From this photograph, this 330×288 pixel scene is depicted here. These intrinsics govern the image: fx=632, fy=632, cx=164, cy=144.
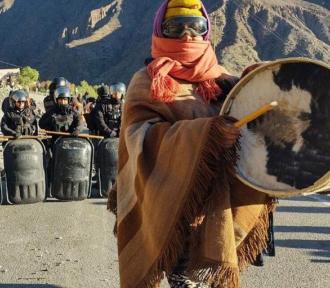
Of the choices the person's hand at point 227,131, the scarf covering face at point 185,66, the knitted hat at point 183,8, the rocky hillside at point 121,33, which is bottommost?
the rocky hillside at point 121,33

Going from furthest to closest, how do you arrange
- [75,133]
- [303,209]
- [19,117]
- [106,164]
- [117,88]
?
[117,88], [19,117], [106,164], [75,133], [303,209]

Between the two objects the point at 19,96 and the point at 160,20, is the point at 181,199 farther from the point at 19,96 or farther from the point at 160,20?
the point at 19,96

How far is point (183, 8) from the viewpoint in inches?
121

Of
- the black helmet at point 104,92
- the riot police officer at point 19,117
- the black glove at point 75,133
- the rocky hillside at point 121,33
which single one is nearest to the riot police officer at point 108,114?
the black helmet at point 104,92

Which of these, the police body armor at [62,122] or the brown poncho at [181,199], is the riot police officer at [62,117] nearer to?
the police body armor at [62,122]

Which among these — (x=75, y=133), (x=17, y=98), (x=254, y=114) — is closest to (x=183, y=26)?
(x=254, y=114)

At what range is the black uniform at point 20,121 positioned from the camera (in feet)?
29.0

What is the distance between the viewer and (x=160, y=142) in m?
Answer: 2.79

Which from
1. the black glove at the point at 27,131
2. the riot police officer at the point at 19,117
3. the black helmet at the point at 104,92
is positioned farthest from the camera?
the black helmet at the point at 104,92

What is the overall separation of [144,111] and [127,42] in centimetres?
10239

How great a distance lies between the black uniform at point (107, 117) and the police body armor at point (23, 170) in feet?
4.78

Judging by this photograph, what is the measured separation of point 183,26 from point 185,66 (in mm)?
190

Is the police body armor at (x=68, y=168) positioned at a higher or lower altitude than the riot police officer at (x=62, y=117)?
lower

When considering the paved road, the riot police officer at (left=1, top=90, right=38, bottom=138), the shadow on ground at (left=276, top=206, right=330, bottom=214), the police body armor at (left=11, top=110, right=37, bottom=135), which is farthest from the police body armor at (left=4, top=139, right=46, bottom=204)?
the shadow on ground at (left=276, top=206, right=330, bottom=214)
